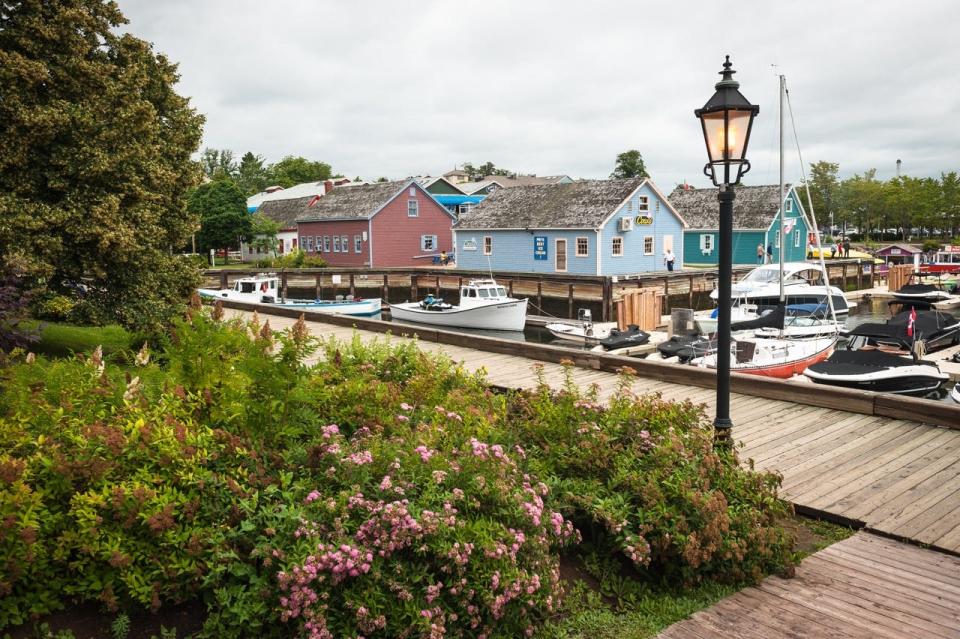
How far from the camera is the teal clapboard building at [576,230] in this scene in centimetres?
4419

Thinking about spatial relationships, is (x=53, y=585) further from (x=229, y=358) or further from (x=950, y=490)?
(x=950, y=490)

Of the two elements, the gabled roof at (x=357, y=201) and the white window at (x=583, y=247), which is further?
the gabled roof at (x=357, y=201)

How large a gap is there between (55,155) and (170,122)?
4.08 metres

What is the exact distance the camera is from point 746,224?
180ft

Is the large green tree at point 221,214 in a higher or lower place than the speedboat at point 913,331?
higher

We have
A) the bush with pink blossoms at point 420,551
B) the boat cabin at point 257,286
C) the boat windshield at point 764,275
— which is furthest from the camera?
the boat cabin at point 257,286

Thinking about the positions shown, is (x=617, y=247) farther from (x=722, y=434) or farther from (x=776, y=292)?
(x=722, y=434)

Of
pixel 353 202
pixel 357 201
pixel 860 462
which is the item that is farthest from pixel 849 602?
pixel 353 202

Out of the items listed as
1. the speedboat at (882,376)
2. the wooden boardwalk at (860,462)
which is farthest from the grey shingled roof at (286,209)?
the wooden boardwalk at (860,462)

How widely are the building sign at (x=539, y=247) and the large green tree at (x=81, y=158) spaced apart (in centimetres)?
3296

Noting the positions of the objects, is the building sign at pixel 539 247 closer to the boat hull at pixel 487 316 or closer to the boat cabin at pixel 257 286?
the boat hull at pixel 487 316

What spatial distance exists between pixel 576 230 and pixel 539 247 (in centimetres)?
315

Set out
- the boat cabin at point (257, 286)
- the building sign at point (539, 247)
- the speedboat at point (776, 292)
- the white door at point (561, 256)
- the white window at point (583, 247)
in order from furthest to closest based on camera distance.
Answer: the building sign at point (539, 247)
the white door at point (561, 256)
the white window at point (583, 247)
the boat cabin at point (257, 286)
the speedboat at point (776, 292)

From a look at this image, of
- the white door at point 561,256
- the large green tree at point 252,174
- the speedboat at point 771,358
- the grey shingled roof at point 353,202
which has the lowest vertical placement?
the speedboat at point 771,358
